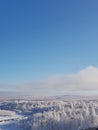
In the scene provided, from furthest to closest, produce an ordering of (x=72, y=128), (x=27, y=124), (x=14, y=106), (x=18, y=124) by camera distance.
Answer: (x=14, y=106)
(x=18, y=124)
(x=27, y=124)
(x=72, y=128)

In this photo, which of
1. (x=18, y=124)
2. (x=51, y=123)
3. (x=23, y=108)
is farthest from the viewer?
(x=23, y=108)

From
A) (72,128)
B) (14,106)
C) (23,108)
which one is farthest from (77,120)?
(14,106)

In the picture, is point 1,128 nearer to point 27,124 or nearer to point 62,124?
point 27,124

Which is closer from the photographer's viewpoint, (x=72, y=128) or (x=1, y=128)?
(x=72, y=128)

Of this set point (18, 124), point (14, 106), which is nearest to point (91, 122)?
point (18, 124)

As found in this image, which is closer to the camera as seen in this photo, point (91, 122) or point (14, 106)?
point (91, 122)

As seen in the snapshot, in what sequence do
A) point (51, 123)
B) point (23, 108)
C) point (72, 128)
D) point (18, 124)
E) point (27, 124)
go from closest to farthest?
point (72, 128) → point (51, 123) → point (27, 124) → point (18, 124) → point (23, 108)

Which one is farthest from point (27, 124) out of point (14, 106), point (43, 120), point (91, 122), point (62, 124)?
point (14, 106)

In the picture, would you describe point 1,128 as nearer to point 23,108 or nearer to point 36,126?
point 36,126

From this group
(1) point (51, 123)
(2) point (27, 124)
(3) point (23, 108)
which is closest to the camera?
(1) point (51, 123)
